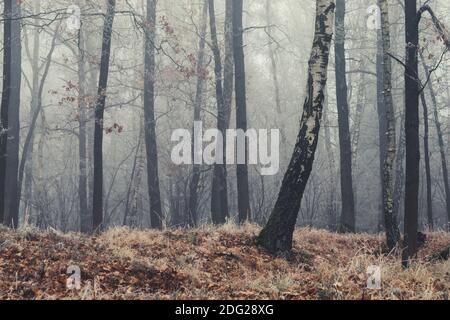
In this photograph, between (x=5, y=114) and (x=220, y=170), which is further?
(x=220, y=170)

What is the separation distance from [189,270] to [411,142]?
520 cm

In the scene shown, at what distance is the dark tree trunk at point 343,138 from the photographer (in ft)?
55.1

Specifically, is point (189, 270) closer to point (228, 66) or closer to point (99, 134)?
point (99, 134)

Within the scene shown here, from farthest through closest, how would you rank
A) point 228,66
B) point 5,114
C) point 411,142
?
point 228,66 → point 5,114 → point 411,142

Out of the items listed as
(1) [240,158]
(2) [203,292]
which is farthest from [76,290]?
(1) [240,158]

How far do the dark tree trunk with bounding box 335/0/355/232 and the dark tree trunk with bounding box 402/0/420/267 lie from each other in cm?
594

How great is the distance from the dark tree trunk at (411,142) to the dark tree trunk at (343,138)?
5.94 metres

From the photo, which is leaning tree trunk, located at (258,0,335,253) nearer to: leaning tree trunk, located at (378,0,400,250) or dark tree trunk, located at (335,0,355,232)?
leaning tree trunk, located at (378,0,400,250)

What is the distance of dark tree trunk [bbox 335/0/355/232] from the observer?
661 inches

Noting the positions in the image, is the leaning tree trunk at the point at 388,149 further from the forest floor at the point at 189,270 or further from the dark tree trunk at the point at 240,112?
the dark tree trunk at the point at 240,112

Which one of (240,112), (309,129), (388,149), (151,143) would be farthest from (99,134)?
(388,149)

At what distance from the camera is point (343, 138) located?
17359mm
